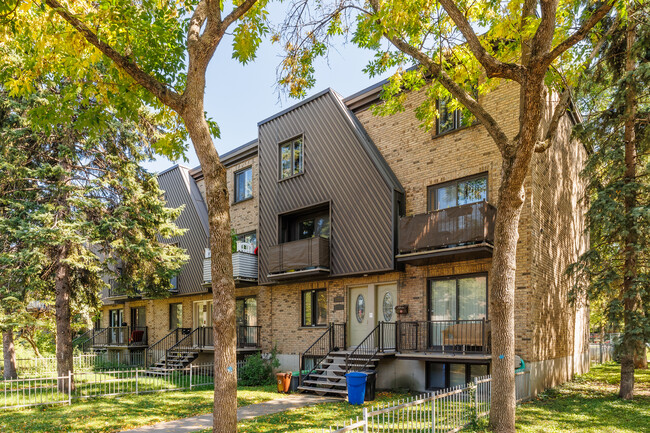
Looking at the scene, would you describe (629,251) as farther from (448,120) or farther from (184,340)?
(184,340)

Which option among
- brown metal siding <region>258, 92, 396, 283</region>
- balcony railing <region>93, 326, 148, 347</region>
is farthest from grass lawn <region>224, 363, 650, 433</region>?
balcony railing <region>93, 326, 148, 347</region>

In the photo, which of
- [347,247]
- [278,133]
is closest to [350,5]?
[347,247]

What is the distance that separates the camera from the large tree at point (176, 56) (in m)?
7.28

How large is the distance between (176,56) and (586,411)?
12.1 m

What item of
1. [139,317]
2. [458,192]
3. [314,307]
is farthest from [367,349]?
[139,317]

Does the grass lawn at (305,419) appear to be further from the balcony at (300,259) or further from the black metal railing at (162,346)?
the black metal railing at (162,346)

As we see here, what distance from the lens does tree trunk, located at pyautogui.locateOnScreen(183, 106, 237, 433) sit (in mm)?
7102

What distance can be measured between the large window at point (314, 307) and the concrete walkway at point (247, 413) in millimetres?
4011

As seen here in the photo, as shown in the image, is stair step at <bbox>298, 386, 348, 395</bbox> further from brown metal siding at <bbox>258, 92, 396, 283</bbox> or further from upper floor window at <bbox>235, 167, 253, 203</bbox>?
upper floor window at <bbox>235, 167, 253, 203</bbox>

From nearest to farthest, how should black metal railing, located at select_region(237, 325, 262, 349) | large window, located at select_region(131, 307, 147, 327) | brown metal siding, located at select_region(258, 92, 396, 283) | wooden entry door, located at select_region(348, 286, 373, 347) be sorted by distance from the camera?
brown metal siding, located at select_region(258, 92, 396, 283) < wooden entry door, located at select_region(348, 286, 373, 347) < black metal railing, located at select_region(237, 325, 262, 349) < large window, located at select_region(131, 307, 147, 327)

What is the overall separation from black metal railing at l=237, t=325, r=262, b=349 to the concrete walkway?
605cm

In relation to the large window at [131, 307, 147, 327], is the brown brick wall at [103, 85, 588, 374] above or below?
above

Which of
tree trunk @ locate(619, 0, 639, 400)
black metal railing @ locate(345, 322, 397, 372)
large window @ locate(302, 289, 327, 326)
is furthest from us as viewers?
large window @ locate(302, 289, 327, 326)

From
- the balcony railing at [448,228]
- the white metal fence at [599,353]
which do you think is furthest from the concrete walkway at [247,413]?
the white metal fence at [599,353]
